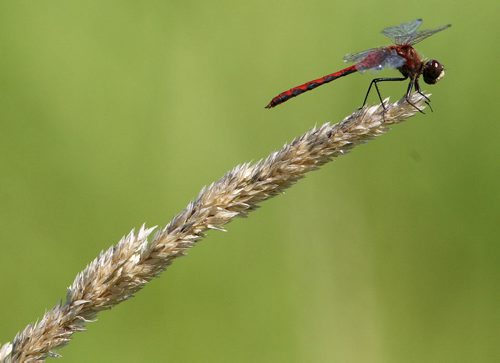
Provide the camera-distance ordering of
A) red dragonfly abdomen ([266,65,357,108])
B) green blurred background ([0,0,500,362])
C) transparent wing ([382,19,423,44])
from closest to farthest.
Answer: red dragonfly abdomen ([266,65,357,108]) < transparent wing ([382,19,423,44]) < green blurred background ([0,0,500,362])

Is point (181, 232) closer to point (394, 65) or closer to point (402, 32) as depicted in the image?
point (394, 65)

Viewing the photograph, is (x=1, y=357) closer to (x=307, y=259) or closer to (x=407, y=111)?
(x=407, y=111)

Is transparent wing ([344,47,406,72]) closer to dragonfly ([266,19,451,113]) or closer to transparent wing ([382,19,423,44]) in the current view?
dragonfly ([266,19,451,113])

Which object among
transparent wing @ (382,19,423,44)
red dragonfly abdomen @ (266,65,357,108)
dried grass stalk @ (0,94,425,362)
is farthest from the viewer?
transparent wing @ (382,19,423,44)

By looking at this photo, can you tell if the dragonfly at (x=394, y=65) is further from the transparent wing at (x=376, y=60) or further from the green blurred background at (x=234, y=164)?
the green blurred background at (x=234, y=164)

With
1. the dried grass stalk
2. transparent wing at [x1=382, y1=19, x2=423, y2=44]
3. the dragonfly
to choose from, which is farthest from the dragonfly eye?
the dried grass stalk

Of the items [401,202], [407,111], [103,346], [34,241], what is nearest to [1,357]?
[407,111]

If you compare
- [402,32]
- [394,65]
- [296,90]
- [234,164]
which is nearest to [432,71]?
[394,65]
